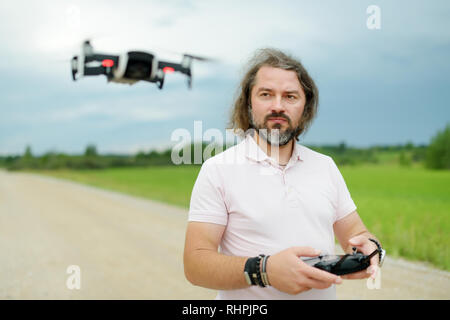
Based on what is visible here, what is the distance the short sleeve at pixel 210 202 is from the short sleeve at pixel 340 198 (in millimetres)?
654

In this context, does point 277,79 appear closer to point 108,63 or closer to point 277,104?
point 277,104

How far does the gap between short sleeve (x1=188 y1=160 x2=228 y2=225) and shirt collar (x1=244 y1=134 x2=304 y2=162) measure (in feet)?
0.74

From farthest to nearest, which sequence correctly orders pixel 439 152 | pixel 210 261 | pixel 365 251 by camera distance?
1. pixel 439 152
2. pixel 365 251
3. pixel 210 261

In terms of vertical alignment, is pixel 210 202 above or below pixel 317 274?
above

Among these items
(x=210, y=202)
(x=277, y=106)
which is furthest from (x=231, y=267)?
(x=277, y=106)

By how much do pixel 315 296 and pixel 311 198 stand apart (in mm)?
536

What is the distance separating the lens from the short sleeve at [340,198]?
2.31 meters

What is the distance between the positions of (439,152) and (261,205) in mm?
59825

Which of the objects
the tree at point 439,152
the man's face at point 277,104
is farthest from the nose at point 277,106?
the tree at point 439,152

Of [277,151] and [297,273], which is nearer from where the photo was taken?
[297,273]

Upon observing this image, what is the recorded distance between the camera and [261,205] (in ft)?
6.70

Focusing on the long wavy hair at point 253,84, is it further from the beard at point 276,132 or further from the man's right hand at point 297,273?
the man's right hand at point 297,273

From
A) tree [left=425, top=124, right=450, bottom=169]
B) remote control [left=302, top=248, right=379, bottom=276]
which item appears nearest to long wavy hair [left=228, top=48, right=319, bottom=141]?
remote control [left=302, top=248, right=379, bottom=276]
